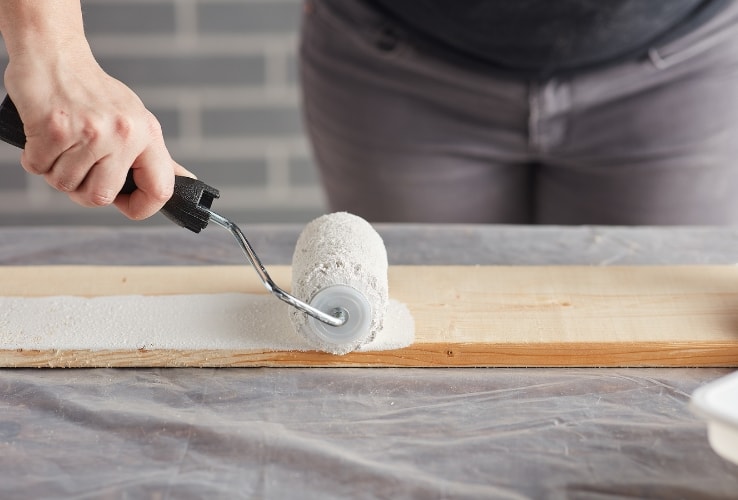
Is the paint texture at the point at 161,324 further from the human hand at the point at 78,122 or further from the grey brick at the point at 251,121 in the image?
the grey brick at the point at 251,121

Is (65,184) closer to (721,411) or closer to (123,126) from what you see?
(123,126)

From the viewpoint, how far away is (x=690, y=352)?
0.78m

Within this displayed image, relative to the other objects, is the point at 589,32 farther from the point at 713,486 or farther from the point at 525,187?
the point at 713,486

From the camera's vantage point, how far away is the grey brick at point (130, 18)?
1.84m

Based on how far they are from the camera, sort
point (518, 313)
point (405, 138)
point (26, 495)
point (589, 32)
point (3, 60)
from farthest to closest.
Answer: point (3, 60) < point (405, 138) < point (589, 32) < point (518, 313) < point (26, 495)

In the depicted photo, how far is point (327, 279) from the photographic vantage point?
755mm

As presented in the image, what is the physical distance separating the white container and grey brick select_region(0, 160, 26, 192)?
1715 millimetres

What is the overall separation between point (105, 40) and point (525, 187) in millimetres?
1081

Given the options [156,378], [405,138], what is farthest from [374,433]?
[405,138]

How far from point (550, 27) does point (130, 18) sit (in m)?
1.13

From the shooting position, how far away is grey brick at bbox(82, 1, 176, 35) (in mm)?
1844

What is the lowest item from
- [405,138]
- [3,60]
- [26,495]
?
[26,495]

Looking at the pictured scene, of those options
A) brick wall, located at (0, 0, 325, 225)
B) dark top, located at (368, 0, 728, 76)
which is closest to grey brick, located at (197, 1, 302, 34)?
brick wall, located at (0, 0, 325, 225)

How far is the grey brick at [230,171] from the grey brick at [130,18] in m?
0.30
